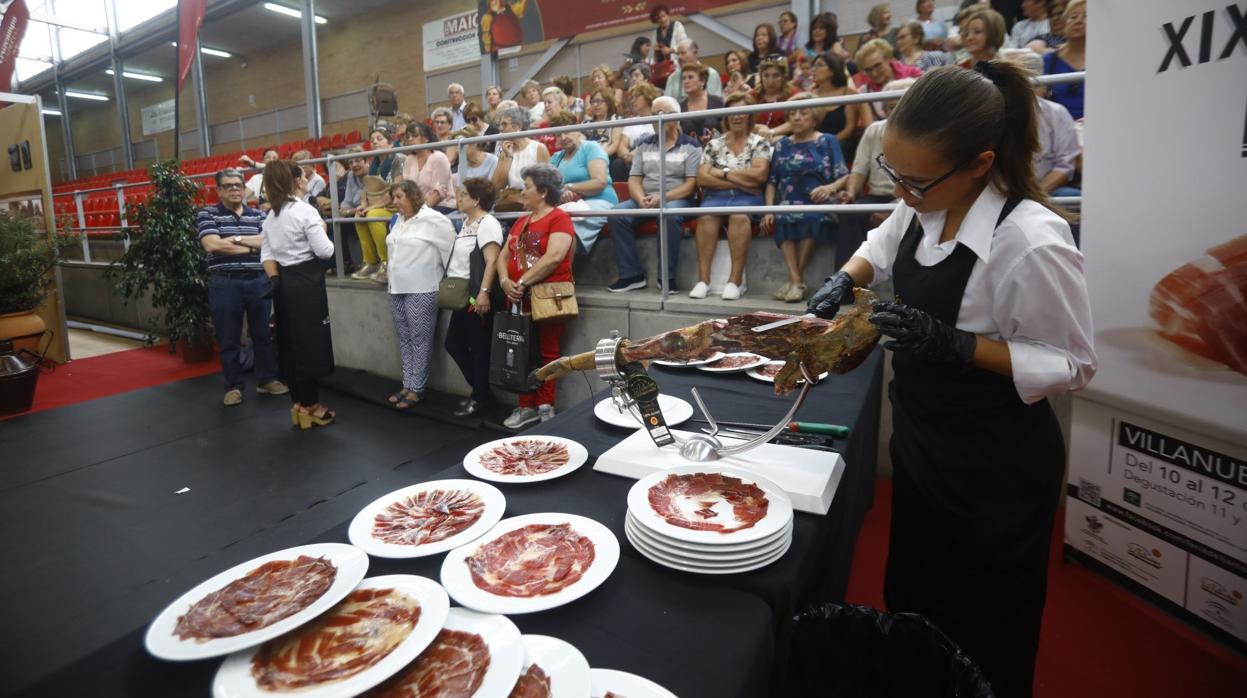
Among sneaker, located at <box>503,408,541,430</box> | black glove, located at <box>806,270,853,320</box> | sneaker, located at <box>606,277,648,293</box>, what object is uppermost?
black glove, located at <box>806,270,853,320</box>

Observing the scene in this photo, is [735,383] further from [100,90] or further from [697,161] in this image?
[100,90]

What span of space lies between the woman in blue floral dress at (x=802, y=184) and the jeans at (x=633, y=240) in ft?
2.42

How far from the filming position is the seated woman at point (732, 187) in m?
3.97

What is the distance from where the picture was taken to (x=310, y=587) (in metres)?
1.04

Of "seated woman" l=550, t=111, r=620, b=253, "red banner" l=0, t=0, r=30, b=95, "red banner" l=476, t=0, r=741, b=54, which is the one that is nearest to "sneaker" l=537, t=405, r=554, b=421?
"seated woman" l=550, t=111, r=620, b=253

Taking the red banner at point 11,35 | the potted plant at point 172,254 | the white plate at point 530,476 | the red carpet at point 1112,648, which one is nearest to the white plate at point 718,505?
the white plate at point 530,476

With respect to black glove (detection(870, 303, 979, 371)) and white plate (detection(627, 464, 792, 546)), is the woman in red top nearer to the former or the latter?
white plate (detection(627, 464, 792, 546))

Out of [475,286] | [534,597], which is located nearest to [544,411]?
[475,286]

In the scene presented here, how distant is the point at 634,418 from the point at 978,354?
0.89m

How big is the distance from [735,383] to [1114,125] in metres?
1.48

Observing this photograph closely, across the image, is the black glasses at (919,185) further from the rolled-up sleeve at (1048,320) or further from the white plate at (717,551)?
the white plate at (717,551)

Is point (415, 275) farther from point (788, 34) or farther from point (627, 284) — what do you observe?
point (788, 34)

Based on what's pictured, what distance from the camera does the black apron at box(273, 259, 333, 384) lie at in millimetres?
4285

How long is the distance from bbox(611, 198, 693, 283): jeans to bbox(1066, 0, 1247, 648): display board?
255 cm
